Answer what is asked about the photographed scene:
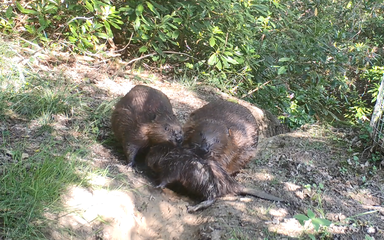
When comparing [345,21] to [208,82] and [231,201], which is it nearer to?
[208,82]

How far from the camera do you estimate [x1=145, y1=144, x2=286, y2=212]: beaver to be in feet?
11.4

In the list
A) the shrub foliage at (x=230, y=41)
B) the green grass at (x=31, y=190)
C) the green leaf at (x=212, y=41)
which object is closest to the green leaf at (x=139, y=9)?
the shrub foliage at (x=230, y=41)

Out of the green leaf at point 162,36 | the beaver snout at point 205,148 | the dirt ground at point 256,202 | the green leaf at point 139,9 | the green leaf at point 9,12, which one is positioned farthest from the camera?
the green leaf at point 162,36

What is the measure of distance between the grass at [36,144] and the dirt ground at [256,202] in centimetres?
13

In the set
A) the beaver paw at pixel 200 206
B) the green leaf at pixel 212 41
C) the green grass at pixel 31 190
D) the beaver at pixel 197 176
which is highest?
the green leaf at pixel 212 41

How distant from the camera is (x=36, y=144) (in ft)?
11.3

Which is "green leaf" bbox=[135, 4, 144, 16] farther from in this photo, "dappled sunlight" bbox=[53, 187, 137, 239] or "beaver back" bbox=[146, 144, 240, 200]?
"dappled sunlight" bbox=[53, 187, 137, 239]

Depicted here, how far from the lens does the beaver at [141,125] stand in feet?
12.9

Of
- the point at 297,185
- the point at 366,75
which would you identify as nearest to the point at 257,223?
the point at 297,185

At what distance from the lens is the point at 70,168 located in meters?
3.04

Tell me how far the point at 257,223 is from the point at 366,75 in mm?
5820

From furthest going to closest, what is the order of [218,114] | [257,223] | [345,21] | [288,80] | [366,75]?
[345,21], [366,75], [288,80], [218,114], [257,223]

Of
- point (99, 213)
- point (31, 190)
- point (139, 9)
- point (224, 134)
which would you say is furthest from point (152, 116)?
point (139, 9)

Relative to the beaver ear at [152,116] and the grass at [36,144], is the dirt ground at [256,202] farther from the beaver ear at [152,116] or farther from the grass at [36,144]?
the beaver ear at [152,116]
